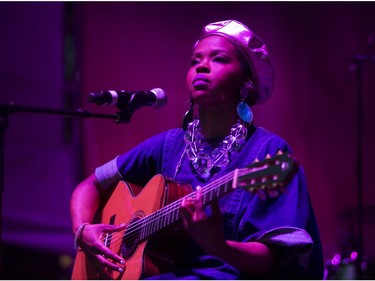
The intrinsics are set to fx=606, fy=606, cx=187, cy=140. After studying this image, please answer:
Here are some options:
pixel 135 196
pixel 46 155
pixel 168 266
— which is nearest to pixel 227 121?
pixel 135 196

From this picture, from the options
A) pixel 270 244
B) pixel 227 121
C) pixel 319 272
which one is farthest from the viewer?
pixel 227 121

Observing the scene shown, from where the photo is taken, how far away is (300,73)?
5.35 metres

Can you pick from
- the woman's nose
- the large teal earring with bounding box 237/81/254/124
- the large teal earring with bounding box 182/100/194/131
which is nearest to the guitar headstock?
the large teal earring with bounding box 237/81/254/124

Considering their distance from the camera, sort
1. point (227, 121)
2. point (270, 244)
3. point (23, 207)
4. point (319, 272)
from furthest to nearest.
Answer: point (23, 207) → point (227, 121) → point (319, 272) → point (270, 244)

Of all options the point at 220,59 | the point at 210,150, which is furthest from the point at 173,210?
the point at 220,59

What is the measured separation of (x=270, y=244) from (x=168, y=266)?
0.43 meters

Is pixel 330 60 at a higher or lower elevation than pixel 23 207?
higher

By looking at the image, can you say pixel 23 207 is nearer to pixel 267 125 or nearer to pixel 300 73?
pixel 267 125

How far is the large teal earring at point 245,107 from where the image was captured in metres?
2.65

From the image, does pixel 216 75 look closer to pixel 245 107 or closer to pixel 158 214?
pixel 245 107

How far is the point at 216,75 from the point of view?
266cm

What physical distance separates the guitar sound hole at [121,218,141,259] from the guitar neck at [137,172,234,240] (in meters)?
0.04

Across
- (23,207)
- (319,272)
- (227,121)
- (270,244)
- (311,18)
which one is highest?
(311,18)

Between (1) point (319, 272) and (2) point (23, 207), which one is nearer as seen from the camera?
(1) point (319, 272)
